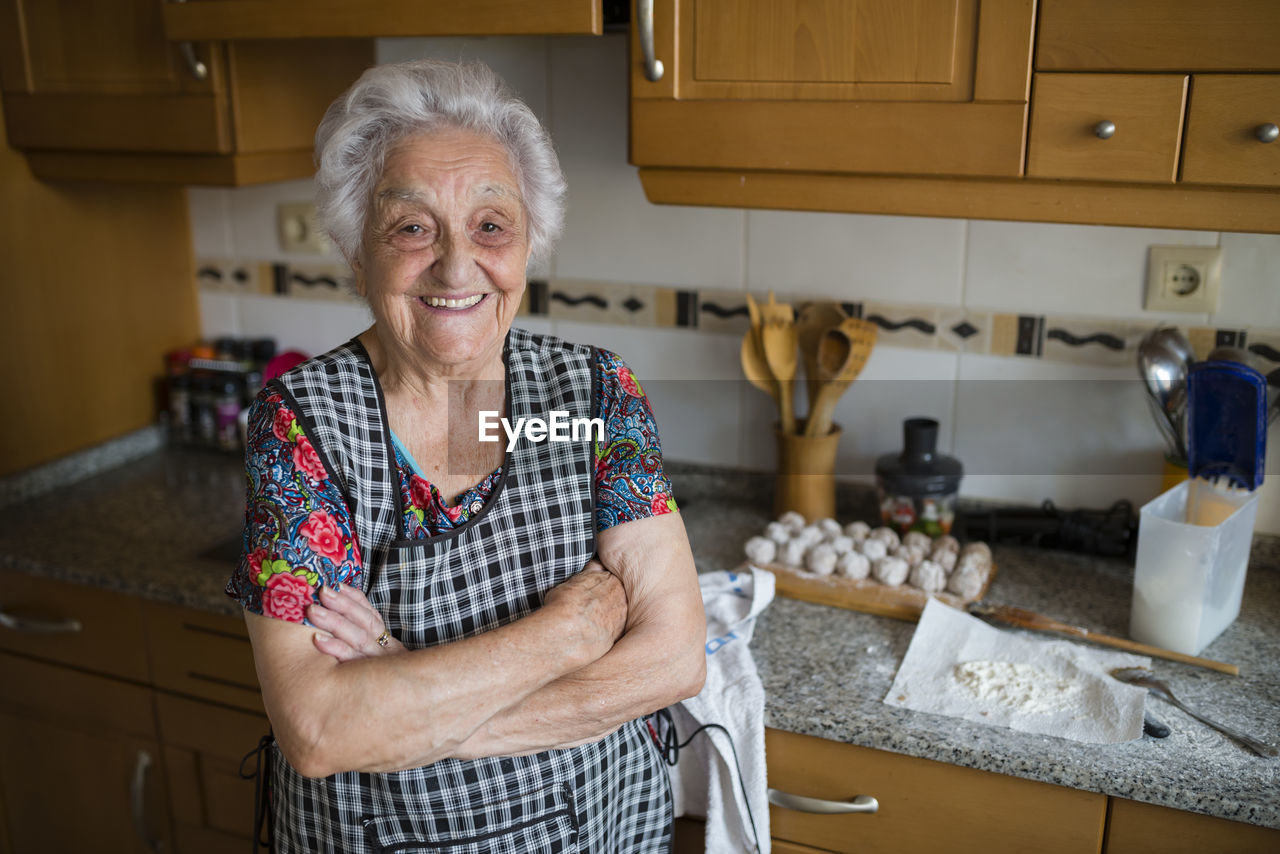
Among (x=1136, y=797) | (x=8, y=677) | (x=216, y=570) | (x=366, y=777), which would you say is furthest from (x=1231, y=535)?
(x=8, y=677)

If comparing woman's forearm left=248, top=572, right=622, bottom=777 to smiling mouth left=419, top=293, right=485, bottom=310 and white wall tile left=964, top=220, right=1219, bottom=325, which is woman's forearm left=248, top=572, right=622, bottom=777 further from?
white wall tile left=964, top=220, right=1219, bottom=325

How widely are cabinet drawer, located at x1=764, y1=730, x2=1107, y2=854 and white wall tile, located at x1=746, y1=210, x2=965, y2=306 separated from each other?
769 mm

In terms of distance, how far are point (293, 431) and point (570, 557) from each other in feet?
1.08

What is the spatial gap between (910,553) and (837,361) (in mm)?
326

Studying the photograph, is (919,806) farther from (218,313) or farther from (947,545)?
(218,313)

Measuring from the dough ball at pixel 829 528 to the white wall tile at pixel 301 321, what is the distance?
0.98 metres

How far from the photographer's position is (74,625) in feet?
5.71

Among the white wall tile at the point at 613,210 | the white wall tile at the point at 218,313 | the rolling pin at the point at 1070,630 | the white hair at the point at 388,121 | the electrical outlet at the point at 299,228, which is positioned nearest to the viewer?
the white hair at the point at 388,121

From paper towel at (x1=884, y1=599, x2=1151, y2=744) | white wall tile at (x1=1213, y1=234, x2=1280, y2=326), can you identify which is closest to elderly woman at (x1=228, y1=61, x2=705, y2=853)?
paper towel at (x1=884, y1=599, x2=1151, y2=744)

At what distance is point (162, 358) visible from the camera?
2.23m

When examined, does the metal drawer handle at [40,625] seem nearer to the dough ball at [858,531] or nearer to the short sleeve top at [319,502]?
the short sleeve top at [319,502]

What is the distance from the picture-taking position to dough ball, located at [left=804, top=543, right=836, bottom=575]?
1582 mm

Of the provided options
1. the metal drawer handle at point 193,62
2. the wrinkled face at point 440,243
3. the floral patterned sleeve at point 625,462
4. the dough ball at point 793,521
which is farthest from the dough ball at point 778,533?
the metal drawer handle at point 193,62

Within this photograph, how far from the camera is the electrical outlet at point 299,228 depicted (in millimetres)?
2113
